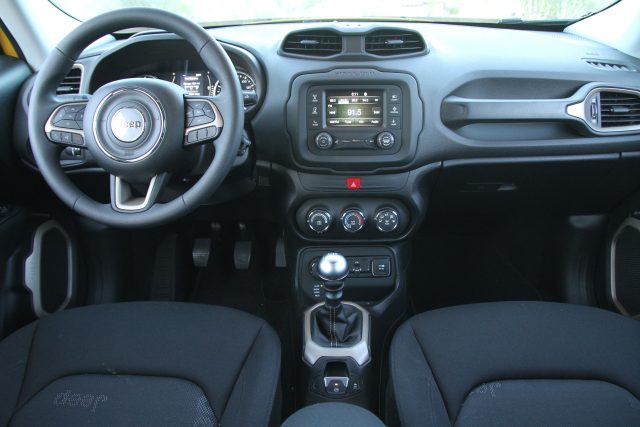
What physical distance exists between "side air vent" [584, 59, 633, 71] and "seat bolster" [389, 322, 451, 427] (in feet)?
3.27

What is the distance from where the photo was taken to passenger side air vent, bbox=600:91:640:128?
1566mm

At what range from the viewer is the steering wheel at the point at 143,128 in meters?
1.15

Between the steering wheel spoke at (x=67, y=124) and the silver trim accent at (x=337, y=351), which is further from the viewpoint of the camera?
the silver trim accent at (x=337, y=351)

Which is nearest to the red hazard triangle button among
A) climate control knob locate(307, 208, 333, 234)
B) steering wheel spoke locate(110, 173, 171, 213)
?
climate control knob locate(307, 208, 333, 234)

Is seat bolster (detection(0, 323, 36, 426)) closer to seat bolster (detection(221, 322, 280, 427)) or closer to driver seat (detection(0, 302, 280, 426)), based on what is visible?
driver seat (detection(0, 302, 280, 426))

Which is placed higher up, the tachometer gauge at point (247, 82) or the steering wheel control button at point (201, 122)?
the tachometer gauge at point (247, 82)

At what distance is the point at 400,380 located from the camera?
3.93ft

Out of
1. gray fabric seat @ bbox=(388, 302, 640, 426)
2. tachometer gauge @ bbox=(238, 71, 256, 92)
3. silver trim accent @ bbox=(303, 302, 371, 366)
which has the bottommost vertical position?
silver trim accent @ bbox=(303, 302, 371, 366)

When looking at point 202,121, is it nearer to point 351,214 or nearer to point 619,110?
point 351,214

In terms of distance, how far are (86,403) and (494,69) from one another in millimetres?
1366

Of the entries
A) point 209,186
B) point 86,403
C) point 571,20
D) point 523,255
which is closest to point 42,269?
point 86,403

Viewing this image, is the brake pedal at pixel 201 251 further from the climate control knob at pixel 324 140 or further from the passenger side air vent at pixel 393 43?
the passenger side air vent at pixel 393 43

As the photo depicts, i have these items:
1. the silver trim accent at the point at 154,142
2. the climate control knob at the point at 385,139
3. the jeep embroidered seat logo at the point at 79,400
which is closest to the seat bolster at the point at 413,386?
the climate control knob at the point at 385,139

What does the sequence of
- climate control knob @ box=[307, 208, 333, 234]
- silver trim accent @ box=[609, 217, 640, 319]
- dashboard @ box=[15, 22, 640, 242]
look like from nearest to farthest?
dashboard @ box=[15, 22, 640, 242] < climate control knob @ box=[307, 208, 333, 234] < silver trim accent @ box=[609, 217, 640, 319]
